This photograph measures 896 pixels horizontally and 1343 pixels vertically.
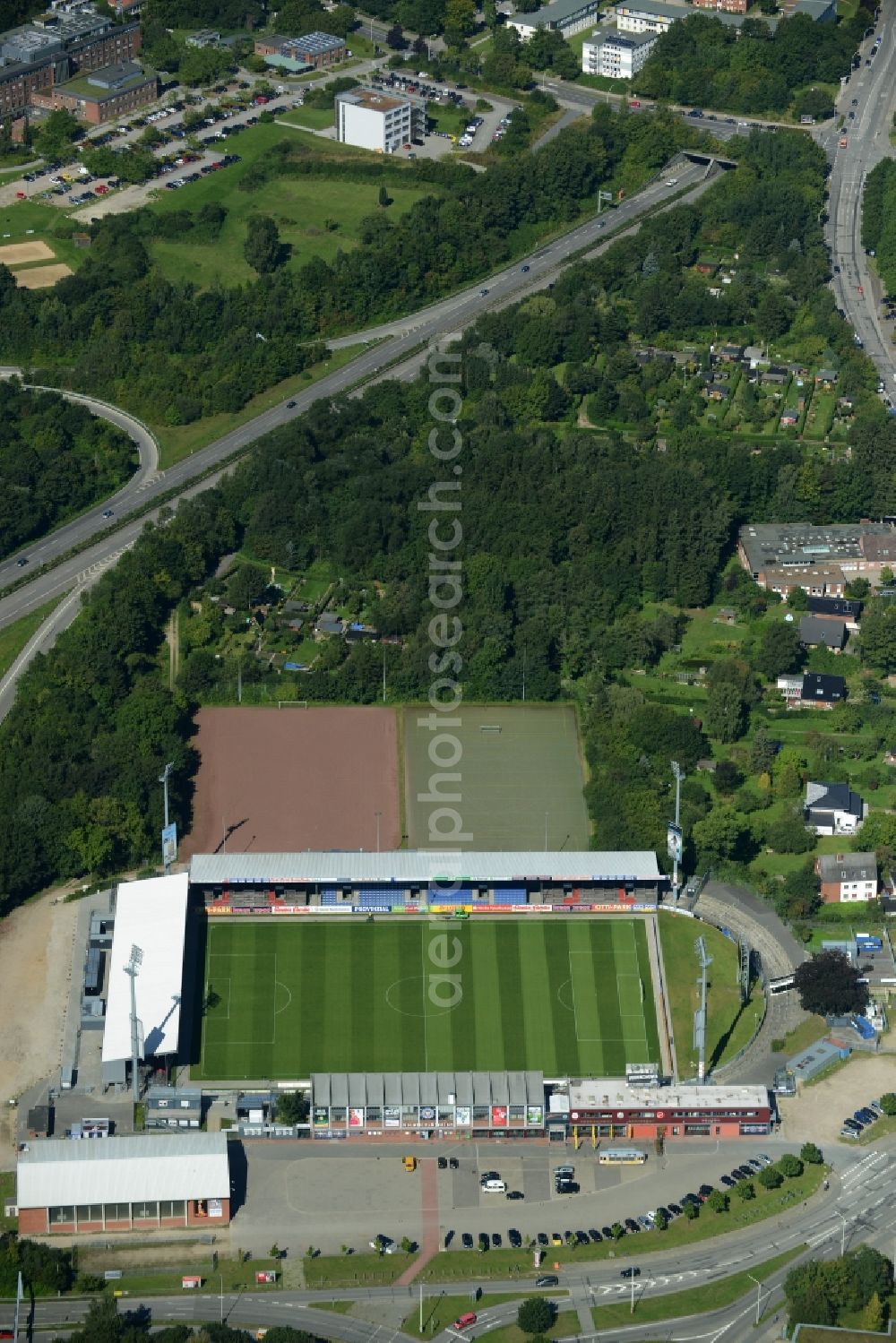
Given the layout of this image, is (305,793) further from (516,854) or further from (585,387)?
(585,387)

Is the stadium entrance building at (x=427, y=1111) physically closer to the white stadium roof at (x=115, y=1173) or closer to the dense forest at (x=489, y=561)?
the white stadium roof at (x=115, y=1173)


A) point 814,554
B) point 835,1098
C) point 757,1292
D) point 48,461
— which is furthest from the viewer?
point 48,461

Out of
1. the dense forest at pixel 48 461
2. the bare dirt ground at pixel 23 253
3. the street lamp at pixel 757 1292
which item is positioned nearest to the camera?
the street lamp at pixel 757 1292

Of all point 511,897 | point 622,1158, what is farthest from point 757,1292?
point 511,897

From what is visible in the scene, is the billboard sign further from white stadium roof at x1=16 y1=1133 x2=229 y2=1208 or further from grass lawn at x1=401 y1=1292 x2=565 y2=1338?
grass lawn at x1=401 y1=1292 x2=565 y2=1338

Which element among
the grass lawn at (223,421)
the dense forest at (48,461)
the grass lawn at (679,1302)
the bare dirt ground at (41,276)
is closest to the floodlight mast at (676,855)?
the grass lawn at (679,1302)

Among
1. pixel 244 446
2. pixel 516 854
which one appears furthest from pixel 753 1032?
pixel 244 446

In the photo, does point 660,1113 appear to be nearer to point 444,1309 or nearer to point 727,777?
point 444,1309
